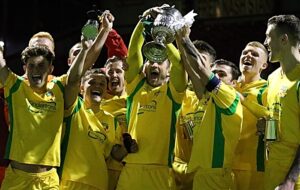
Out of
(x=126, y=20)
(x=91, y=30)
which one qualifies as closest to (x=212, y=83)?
(x=91, y=30)

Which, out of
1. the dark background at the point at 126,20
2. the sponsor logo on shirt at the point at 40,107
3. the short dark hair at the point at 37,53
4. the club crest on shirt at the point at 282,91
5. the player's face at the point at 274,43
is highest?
the dark background at the point at 126,20

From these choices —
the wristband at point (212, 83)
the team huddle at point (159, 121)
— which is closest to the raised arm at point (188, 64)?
the team huddle at point (159, 121)

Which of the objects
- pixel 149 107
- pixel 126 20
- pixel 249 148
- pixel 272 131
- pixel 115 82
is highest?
pixel 126 20

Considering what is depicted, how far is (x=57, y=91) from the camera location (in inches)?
168

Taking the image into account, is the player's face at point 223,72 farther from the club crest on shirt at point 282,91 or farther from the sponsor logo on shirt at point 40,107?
the sponsor logo on shirt at point 40,107

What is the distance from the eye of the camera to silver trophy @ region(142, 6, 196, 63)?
4020mm

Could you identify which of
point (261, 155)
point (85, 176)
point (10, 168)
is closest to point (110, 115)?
point (85, 176)

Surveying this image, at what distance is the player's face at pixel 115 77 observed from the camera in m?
5.14

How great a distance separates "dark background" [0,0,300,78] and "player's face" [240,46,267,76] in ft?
14.1

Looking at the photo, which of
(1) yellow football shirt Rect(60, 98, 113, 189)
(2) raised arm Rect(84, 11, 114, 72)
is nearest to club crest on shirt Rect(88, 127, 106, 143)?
(1) yellow football shirt Rect(60, 98, 113, 189)

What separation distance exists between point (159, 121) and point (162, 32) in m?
0.70

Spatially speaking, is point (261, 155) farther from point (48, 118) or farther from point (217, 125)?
point (48, 118)

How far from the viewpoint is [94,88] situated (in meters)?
4.73

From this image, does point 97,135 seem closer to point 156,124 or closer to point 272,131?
point 156,124
